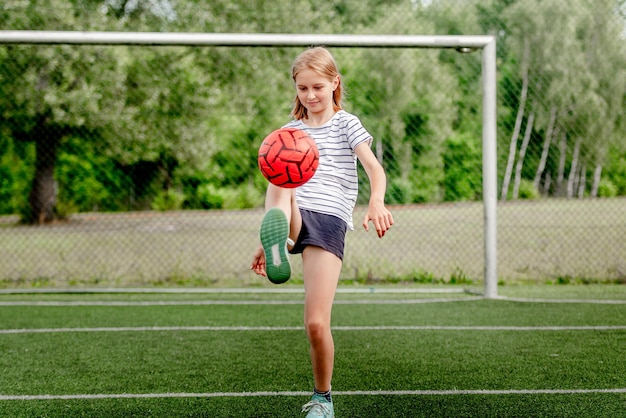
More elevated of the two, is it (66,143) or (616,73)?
(616,73)

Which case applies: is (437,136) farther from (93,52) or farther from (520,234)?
(93,52)

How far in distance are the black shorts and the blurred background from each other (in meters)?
5.19

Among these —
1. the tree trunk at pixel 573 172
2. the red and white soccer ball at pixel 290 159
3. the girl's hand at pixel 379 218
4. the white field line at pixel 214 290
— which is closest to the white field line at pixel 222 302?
the white field line at pixel 214 290

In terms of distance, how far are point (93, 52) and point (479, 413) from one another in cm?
779

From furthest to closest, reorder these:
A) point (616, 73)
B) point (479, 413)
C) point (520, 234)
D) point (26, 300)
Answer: point (520, 234), point (616, 73), point (26, 300), point (479, 413)

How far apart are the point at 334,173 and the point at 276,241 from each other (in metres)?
0.49

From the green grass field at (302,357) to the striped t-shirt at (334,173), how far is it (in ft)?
2.98

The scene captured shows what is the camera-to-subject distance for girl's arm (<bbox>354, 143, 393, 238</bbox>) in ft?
→ 8.94

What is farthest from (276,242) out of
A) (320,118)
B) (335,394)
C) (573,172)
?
(573,172)

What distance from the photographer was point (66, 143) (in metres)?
8.57

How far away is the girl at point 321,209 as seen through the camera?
2801mm

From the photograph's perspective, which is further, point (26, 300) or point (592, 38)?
point (592, 38)

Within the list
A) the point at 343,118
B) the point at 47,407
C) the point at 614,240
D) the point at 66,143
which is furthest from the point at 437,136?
the point at 47,407

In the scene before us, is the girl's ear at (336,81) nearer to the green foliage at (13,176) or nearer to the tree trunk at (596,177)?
the tree trunk at (596,177)
